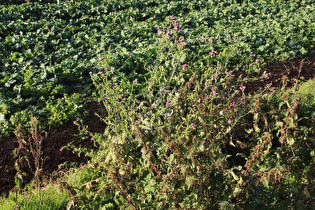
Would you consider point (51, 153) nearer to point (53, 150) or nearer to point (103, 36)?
point (53, 150)

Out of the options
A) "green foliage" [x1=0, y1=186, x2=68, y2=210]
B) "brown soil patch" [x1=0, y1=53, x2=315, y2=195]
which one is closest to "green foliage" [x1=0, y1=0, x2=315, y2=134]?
"brown soil patch" [x1=0, y1=53, x2=315, y2=195]

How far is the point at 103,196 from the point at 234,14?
24.5 ft

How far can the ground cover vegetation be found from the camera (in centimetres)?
223

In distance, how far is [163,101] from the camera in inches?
130

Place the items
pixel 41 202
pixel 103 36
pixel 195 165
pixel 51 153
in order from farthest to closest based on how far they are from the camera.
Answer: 1. pixel 103 36
2. pixel 51 153
3. pixel 41 202
4. pixel 195 165

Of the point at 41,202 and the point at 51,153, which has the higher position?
the point at 41,202

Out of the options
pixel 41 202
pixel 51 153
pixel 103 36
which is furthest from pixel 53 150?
pixel 103 36

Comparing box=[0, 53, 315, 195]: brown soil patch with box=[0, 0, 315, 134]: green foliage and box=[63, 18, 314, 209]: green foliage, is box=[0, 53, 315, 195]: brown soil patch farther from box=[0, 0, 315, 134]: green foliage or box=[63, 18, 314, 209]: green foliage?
box=[63, 18, 314, 209]: green foliage

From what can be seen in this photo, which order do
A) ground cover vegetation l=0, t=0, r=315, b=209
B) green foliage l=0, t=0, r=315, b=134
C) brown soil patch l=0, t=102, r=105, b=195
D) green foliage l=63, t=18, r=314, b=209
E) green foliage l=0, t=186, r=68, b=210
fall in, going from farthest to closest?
green foliage l=0, t=0, r=315, b=134
brown soil patch l=0, t=102, r=105, b=195
green foliage l=0, t=186, r=68, b=210
ground cover vegetation l=0, t=0, r=315, b=209
green foliage l=63, t=18, r=314, b=209

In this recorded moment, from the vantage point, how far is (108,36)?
6156 mm

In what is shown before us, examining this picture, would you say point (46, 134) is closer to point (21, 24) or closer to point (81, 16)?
point (21, 24)

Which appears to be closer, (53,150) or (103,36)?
(53,150)

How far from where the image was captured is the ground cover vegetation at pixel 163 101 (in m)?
2.23

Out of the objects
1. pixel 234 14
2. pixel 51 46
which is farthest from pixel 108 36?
pixel 234 14
